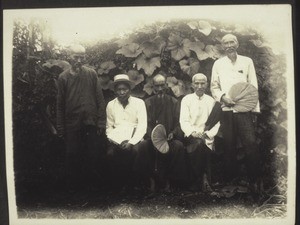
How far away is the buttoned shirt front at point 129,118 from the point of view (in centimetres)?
114

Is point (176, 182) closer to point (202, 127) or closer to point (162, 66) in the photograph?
point (202, 127)

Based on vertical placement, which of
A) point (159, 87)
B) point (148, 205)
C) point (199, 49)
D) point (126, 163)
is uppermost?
point (199, 49)

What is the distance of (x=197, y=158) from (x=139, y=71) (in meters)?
0.29

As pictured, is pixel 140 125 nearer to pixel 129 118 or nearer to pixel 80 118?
pixel 129 118

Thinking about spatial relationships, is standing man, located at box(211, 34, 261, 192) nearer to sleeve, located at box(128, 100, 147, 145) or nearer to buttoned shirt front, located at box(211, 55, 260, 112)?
buttoned shirt front, located at box(211, 55, 260, 112)

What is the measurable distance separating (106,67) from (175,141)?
28 cm

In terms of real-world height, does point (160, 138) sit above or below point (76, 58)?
below

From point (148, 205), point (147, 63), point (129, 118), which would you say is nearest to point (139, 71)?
point (147, 63)

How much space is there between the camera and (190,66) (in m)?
1.14

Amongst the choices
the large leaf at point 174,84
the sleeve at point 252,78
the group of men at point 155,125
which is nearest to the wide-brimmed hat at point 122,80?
the group of men at point 155,125

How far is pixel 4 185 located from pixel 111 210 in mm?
316

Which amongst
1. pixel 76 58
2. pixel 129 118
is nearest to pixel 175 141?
pixel 129 118

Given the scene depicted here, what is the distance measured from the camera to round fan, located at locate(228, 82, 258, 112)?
1.14 meters

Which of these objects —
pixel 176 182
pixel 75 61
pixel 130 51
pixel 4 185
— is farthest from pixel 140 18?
pixel 4 185
